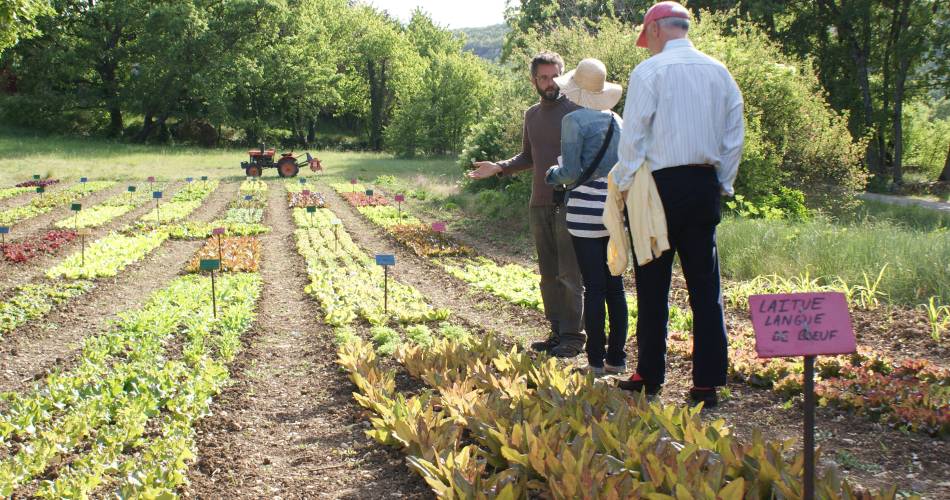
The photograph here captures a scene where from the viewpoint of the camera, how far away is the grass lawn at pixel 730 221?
23.6 feet

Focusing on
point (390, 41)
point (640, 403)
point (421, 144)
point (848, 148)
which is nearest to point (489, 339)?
point (640, 403)

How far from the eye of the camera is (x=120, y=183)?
2245cm

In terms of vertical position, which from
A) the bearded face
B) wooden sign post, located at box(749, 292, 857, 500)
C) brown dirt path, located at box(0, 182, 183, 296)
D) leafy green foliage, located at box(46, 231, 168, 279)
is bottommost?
brown dirt path, located at box(0, 182, 183, 296)

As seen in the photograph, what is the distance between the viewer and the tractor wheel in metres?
25.1

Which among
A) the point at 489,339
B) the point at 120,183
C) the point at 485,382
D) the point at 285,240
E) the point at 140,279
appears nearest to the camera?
the point at 485,382

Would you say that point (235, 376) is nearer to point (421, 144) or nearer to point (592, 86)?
point (592, 86)

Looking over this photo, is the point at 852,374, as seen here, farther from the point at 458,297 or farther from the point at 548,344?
the point at 458,297

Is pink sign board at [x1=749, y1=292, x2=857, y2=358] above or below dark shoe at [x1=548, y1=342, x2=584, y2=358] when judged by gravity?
above

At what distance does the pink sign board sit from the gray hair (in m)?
1.94

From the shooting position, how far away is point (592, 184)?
4648mm

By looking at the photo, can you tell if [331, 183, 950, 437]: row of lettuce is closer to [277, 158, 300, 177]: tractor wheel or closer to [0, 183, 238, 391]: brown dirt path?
[0, 183, 238, 391]: brown dirt path

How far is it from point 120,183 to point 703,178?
22350 mm

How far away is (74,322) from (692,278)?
237 inches

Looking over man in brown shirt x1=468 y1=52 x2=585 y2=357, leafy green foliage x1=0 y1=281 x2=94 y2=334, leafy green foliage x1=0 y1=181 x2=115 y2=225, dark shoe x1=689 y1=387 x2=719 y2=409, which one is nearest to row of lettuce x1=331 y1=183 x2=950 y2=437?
dark shoe x1=689 y1=387 x2=719 y2=409
